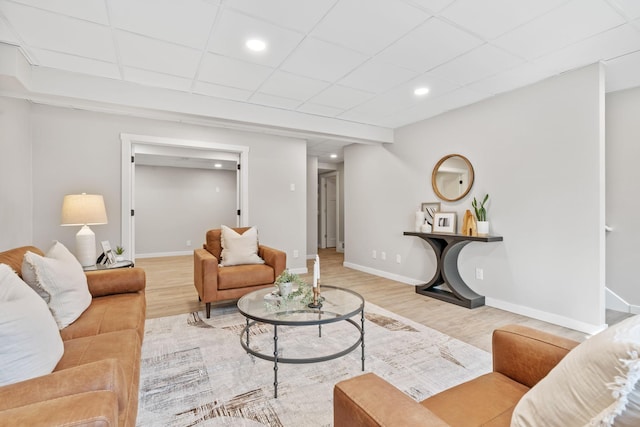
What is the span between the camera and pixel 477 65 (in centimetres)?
278

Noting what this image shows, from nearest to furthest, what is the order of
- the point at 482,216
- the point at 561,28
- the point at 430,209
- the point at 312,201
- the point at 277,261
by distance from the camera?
the point at 561,28
the point at 277,261
the point at 482,216
the point at 430,209
the point at 312,201

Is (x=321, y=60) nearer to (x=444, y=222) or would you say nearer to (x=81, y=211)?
(x=444, y=222)

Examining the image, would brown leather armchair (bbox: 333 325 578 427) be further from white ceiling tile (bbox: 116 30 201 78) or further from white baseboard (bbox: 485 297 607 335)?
white ceiling tile (bbox: 116 30 201 78)

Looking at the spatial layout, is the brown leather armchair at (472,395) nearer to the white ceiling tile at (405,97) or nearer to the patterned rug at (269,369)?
the patterned rug at (269,369)

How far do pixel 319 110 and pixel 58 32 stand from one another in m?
2.63

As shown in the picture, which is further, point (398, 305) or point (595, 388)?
point (398, 305)

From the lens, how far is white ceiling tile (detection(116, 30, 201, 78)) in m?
2.40

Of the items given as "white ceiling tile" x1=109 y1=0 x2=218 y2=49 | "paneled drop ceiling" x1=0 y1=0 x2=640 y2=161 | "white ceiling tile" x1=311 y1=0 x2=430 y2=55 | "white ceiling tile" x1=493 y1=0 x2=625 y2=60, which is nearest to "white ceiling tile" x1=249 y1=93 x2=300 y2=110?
"paneled drop ceiling" x1=0 y1=0 x2=640 y2=161

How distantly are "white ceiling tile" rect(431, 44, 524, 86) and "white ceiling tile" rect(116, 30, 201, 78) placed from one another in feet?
7.37

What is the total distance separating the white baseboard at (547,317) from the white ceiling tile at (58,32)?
4471mm

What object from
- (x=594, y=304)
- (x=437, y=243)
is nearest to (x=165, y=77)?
(x=437, y=243)

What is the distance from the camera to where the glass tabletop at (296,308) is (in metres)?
1.93

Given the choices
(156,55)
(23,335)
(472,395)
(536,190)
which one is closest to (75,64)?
(156,55)

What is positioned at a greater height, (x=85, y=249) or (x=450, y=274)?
(x=85, y=249)
